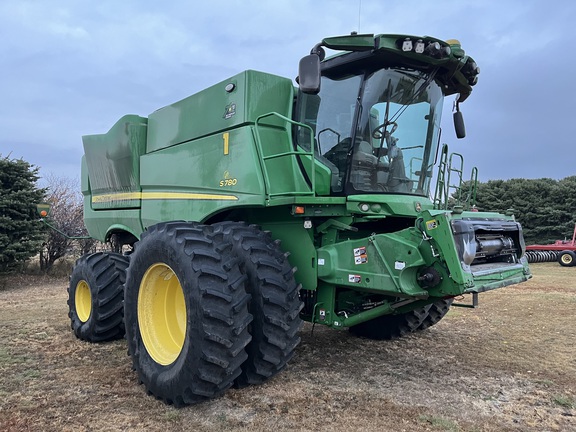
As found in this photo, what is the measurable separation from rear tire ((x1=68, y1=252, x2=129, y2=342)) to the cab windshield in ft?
9.98

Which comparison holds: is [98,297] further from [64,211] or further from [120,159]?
[64,211]

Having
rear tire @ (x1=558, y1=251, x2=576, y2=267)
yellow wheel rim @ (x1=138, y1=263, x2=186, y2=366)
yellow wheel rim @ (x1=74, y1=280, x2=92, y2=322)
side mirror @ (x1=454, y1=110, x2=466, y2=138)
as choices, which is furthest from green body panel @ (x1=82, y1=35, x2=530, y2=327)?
rear tire @ (x1=558, y1=251, x2=576, y2=267)

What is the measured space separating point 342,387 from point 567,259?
18204 millimetres

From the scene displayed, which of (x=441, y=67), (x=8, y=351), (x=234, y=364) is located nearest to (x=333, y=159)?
(x=441, y=67)

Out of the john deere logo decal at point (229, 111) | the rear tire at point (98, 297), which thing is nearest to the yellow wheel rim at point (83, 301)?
the rear tire at point (98, 297)

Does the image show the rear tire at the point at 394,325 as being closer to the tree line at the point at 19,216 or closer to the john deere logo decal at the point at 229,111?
the john deere logo decal at the point at 229,111

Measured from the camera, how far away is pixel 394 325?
5719 mm

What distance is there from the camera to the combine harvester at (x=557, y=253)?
1880 centimetres

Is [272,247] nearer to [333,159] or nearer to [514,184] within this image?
[333,159]

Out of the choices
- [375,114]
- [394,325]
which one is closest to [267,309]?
[375,114]

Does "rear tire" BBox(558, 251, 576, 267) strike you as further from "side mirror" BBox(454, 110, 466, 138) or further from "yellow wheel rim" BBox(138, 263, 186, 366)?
"yellow wheel rim" BBox(138, 263, 186, 366)

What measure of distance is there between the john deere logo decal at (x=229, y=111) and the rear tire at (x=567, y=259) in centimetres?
1846

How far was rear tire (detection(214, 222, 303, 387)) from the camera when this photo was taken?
3770 mm

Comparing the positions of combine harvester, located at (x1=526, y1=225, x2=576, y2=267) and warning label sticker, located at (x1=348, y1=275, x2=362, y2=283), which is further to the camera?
combine harvester, located at (x1=526, y1=225, x2=576, y2=267)
